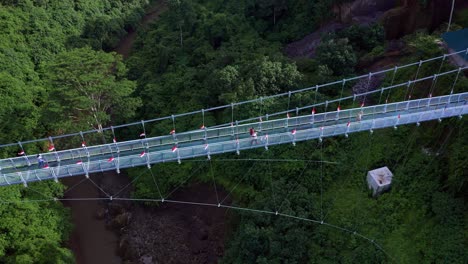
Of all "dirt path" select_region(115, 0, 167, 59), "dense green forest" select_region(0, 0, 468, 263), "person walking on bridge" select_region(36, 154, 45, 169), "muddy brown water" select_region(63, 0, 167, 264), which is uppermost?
"person walking on bridge" select_region(36, 154, 45, 169)

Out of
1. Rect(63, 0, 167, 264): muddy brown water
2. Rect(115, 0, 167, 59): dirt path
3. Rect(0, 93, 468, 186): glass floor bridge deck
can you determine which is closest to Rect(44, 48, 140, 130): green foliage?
Rect(63, 0, 167, 264): muddy brown water

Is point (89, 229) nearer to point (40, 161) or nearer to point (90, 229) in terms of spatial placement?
point (90, 229)

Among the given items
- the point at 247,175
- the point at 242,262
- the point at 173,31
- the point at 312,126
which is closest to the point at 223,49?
the point at 173,31

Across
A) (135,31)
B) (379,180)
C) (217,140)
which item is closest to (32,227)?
(217,140)

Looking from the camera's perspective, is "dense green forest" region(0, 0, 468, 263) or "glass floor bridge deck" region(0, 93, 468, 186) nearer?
"glass floor bridge deck" region(0, 93, 468, 186)

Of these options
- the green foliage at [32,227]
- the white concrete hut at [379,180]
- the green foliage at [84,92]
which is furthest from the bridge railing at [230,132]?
the green foliage at [84,92]

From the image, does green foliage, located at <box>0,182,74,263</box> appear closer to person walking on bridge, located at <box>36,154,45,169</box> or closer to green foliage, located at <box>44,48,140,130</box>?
person walking on bridge, located at <box>36,154,45,169</box>
